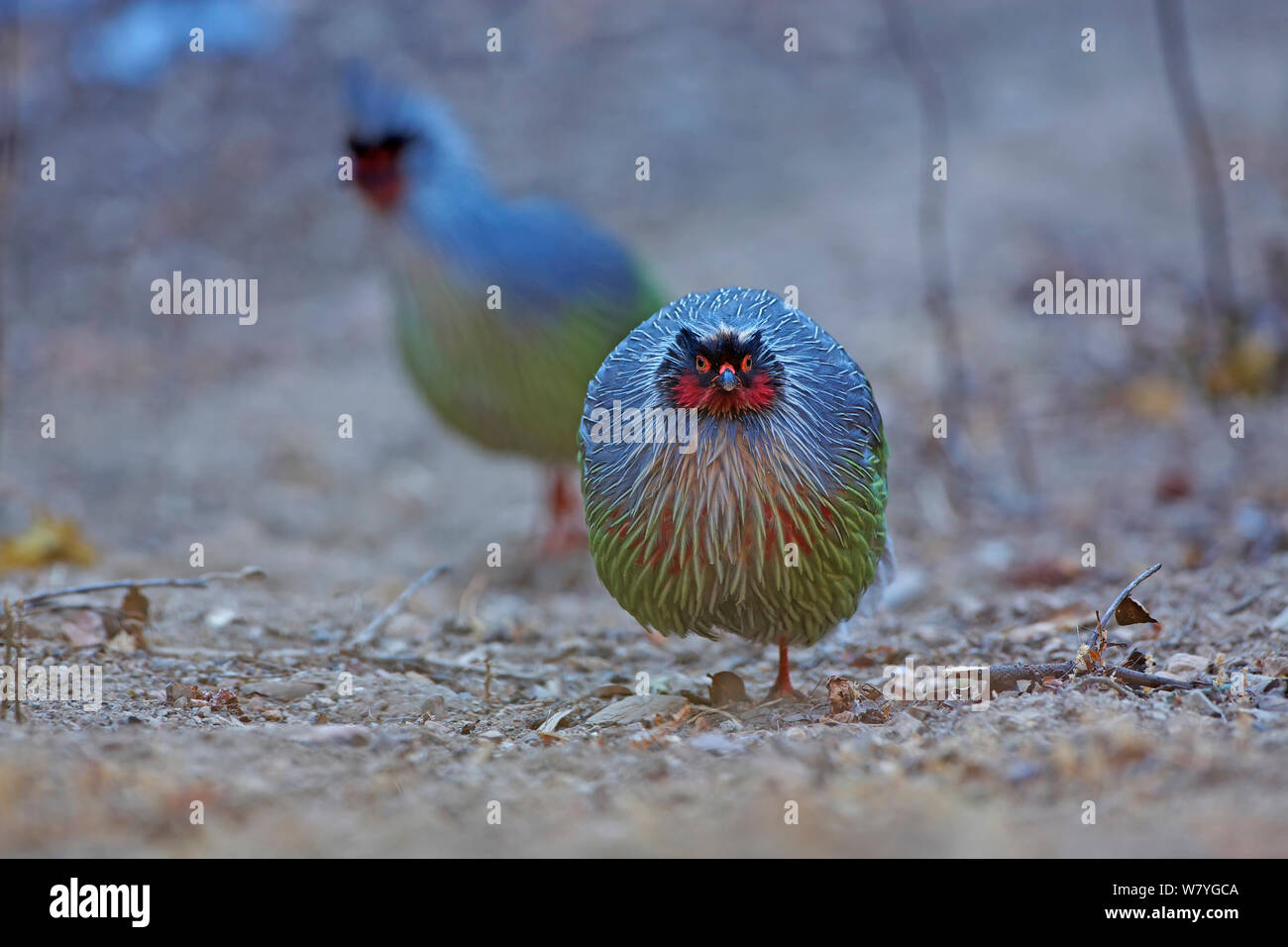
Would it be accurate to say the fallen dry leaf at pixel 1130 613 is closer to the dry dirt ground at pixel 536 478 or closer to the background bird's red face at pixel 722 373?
the dry dirt ground at pixel 536 478

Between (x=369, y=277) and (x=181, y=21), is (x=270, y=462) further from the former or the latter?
(x=181, y=21)

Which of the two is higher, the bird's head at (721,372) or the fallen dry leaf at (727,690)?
the bird's head at (721,372)

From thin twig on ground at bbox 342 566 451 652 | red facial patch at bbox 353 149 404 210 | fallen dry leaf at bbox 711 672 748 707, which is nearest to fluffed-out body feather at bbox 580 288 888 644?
fallen dry leaf at bbox 711 672 748 707

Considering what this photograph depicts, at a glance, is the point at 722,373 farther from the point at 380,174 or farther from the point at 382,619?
the point at 380,174

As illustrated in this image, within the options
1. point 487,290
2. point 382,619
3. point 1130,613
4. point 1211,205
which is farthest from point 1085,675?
point 1211,205

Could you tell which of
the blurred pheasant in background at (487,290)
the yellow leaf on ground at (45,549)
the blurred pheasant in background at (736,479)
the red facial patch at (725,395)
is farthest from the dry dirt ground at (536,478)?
the red facial patch at (725,395)

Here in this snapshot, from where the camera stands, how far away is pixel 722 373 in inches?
137

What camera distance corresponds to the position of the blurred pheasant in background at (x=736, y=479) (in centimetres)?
360

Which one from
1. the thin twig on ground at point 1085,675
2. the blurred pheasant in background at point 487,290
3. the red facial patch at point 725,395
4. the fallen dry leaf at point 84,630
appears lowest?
the thin twig on ground at point 1085,675

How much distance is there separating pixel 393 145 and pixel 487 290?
845 millimetres

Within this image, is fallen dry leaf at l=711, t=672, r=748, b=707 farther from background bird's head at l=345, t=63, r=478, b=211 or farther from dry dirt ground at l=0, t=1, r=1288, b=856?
background bird's head at l=345, t=63, r=478, b=211

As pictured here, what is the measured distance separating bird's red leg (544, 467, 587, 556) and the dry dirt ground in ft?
0.32

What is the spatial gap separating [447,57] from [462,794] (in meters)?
10.6
